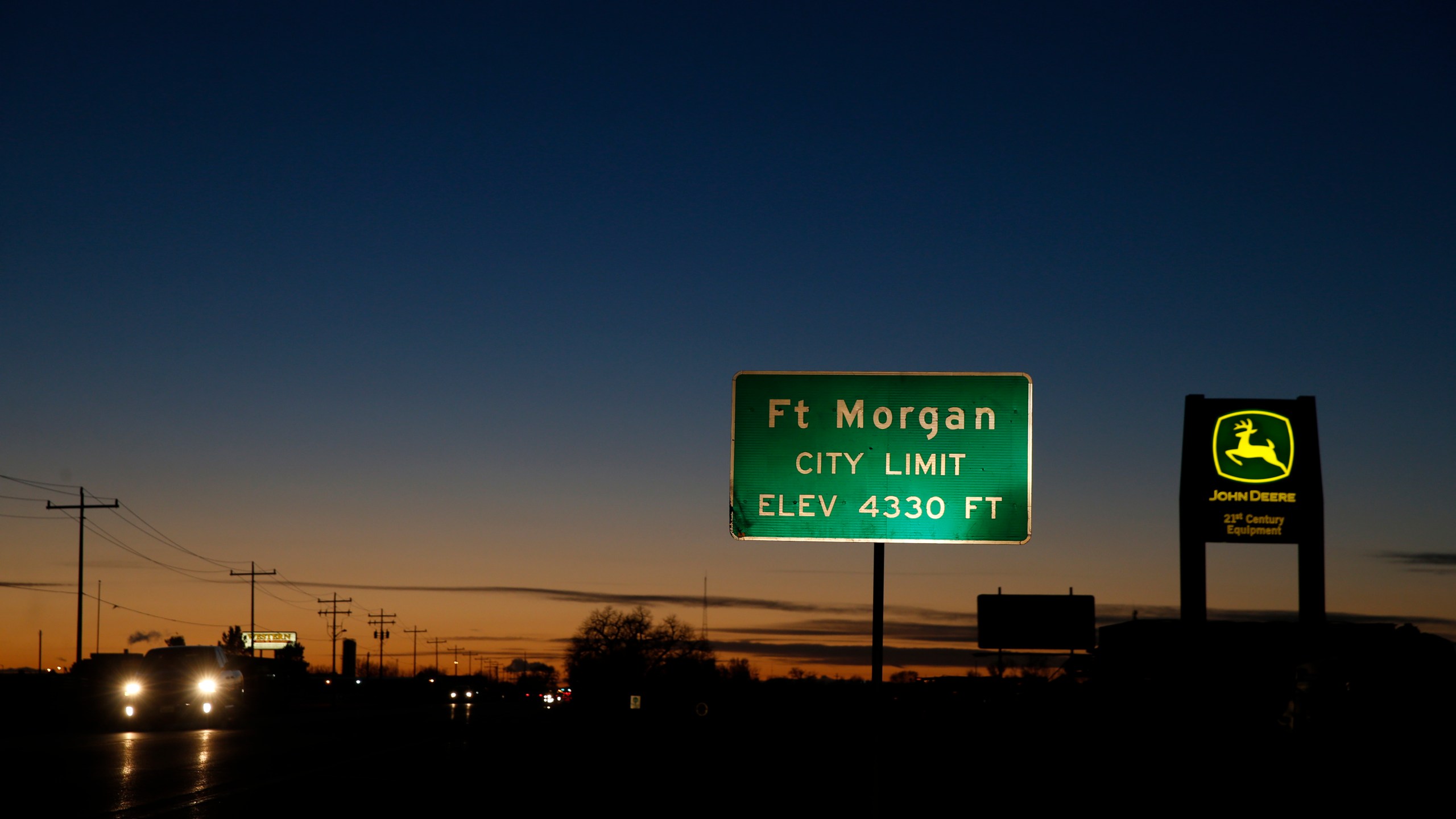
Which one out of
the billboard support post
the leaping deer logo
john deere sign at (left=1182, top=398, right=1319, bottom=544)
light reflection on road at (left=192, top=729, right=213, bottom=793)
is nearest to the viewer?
the billboard support post

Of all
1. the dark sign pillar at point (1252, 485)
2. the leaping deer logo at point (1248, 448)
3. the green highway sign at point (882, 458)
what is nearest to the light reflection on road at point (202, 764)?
the green highway sign at point (882, 458)

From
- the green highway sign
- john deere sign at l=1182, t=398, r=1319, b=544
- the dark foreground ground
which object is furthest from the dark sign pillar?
the green highway sign

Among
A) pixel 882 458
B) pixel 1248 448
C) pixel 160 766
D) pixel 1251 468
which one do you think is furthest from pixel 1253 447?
pixel 882 458

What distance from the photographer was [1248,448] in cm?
3647

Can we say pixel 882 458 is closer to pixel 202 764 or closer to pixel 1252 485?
pixel 202 764

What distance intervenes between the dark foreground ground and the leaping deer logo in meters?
6.84

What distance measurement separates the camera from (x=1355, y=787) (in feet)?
55.0

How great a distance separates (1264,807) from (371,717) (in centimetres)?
4087

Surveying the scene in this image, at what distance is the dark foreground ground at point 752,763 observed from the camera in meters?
13.9

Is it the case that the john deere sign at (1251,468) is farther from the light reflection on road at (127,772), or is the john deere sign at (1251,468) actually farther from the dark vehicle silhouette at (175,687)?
the dark vehicle silhouette at (175,687)

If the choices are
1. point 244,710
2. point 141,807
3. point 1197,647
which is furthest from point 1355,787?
point 244,710

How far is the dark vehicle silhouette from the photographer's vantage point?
34.3 metres

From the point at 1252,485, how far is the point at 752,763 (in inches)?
819

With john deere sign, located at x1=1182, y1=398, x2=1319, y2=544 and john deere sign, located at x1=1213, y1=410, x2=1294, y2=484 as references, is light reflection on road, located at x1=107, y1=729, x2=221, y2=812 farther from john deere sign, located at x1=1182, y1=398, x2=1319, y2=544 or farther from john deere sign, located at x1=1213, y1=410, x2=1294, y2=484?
john deere sign, located at x1=1213, y1=410, x2=1294, y2=484
